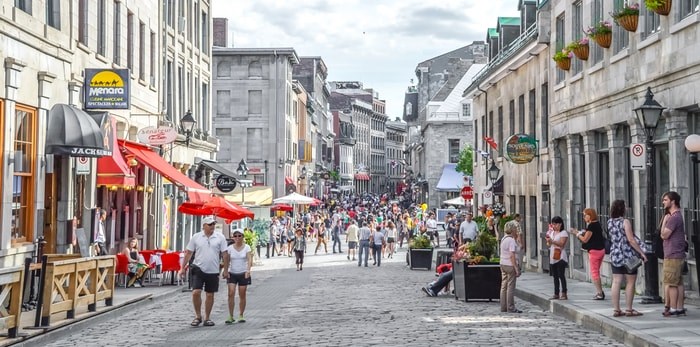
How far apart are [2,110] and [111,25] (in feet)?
28.9

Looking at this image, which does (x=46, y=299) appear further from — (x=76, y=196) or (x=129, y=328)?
(x=76, y=196)

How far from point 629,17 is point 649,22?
387 millimetres

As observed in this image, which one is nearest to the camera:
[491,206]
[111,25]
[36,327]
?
[36,327]

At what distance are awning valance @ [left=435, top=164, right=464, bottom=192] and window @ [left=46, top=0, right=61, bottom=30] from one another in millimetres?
38288

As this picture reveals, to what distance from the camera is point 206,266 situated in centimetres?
1581

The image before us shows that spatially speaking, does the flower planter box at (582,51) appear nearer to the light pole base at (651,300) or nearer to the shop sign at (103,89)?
the light pole base at (651,300)

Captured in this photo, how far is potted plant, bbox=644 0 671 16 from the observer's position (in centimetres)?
1670

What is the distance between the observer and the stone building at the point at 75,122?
59.5 feet

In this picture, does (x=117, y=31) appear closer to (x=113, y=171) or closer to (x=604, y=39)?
(x=113, y=171)

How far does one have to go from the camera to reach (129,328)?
15656 mm

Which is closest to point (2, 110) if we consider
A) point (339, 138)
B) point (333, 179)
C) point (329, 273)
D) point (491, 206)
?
point (329, 273)

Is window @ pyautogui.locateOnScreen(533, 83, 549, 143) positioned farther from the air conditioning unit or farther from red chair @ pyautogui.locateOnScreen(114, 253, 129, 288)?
the air conditioning unit

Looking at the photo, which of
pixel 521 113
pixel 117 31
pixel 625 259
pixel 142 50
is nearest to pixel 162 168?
pixel 117 31

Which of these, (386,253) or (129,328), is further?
(386,253)
